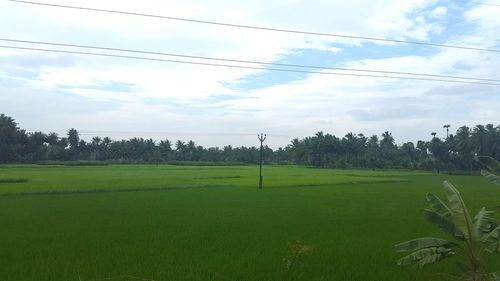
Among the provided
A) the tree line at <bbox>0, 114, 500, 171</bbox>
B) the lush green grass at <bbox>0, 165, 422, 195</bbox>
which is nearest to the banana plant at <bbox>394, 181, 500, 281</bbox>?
the lush green grass at <bbox>0, 165, 422, 195</bbox>

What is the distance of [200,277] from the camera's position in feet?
23.7

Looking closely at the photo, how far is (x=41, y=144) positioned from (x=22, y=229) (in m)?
75.5

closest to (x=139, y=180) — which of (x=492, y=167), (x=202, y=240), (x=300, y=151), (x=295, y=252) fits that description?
(x=202, y=240)

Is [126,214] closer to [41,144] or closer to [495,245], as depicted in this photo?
[495,245]

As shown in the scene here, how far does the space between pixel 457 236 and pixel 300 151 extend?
3793 inches

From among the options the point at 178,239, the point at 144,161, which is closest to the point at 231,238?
the point at 178,239

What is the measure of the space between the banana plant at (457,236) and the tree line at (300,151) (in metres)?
65.0

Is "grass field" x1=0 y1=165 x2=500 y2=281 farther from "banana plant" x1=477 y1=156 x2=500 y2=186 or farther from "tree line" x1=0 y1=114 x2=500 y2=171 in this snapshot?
"tree line" x1=0 y1=114 x2=500 y2=171

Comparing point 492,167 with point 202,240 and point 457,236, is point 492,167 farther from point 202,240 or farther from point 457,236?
point 202,240

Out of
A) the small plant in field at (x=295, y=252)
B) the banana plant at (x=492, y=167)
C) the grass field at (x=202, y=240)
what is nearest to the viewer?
the banana plant at (x=492, y=167)

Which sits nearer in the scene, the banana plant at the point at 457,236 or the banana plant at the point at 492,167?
the banana plant at the point at 457,236

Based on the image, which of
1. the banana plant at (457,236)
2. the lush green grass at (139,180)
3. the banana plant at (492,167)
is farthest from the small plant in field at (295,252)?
the lush green grass at (139,180)

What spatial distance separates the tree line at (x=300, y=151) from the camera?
73.6 meters

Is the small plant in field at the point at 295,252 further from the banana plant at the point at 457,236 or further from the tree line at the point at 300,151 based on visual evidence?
the tree line at the point at 300,151
